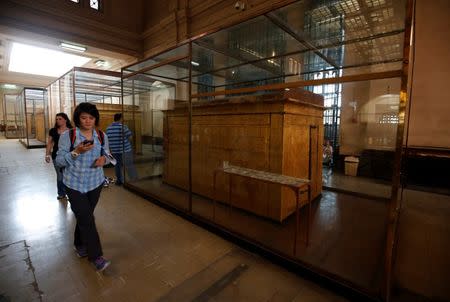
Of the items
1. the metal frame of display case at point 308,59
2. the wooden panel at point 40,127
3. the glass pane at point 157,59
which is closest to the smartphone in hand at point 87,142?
the metal frame of display case at point 308,59

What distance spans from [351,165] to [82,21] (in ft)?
33.4

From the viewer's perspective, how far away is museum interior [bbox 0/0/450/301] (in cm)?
239

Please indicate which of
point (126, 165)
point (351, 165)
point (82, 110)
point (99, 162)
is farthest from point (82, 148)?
point (351, 165)

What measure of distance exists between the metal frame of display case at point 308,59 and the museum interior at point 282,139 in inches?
1.0

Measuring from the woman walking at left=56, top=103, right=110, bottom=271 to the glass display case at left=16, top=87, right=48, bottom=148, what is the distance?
45.7ft

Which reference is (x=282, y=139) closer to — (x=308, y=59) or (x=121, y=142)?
(x=308, y=59)

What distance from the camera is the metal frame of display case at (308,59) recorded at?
6.66ft

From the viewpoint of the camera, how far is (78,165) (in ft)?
7.79

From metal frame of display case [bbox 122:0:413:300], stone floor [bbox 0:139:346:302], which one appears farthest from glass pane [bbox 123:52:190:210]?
stone floor [bbox 0:139:346:302]

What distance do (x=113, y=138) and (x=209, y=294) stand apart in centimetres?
481

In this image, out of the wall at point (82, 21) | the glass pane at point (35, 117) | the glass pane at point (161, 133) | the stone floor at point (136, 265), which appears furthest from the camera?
the glass pane at point (35, 117)

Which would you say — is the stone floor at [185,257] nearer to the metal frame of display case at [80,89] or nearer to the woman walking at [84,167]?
the woman walking at [84,167]

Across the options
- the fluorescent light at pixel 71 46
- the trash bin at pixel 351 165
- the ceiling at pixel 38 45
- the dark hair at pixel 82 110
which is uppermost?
the ceiling at pixel 38 45

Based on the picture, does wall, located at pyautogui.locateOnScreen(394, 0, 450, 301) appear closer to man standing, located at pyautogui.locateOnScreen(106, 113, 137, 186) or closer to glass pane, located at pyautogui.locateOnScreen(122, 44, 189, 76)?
glass pane, located at pyautogui.locateOnScreen(122, 44, 189, 76)
